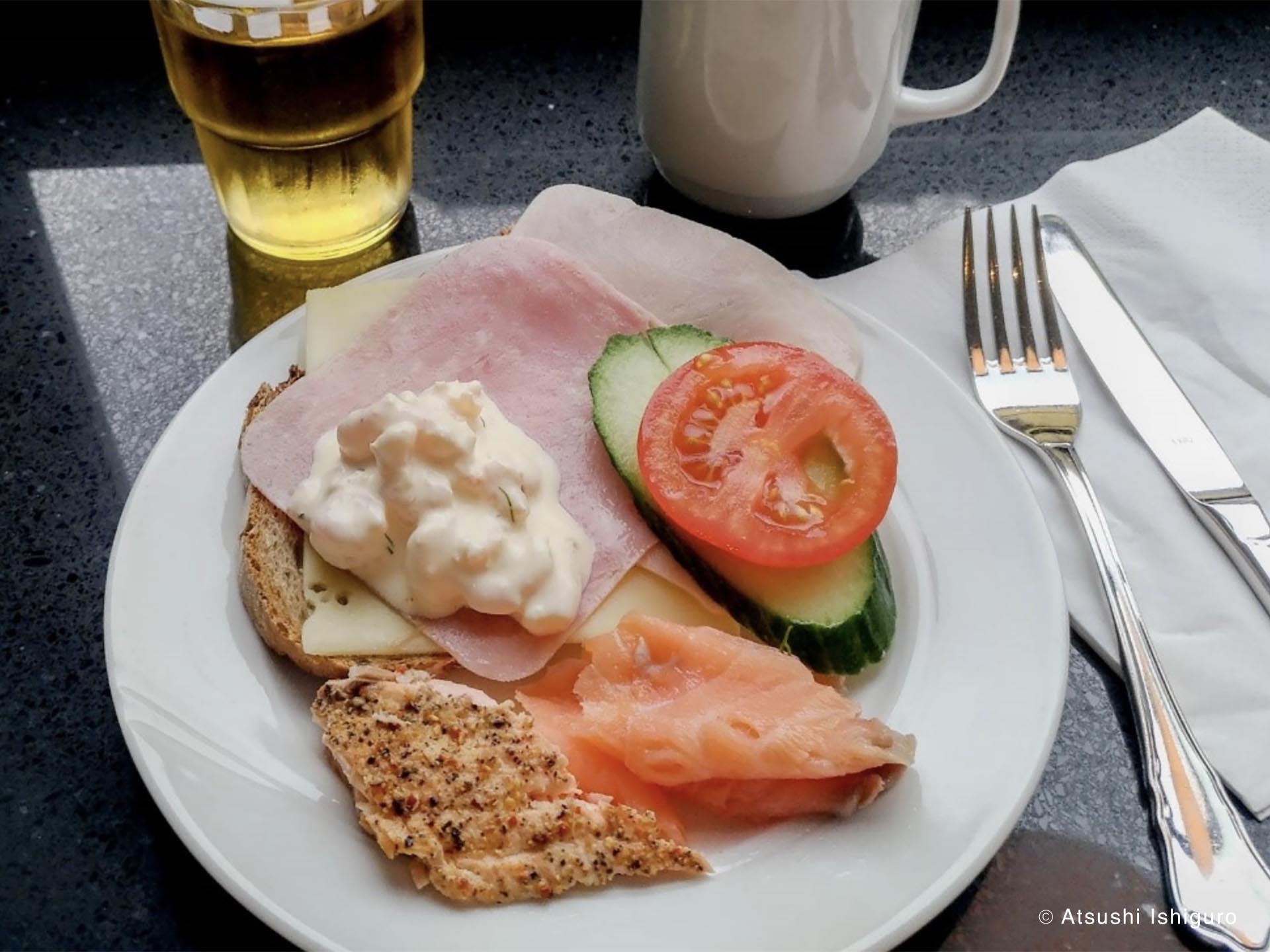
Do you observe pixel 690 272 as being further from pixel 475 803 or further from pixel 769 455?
pixel 475 803

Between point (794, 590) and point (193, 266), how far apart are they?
1234 millimetres

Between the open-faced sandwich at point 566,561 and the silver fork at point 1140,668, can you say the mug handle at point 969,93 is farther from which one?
the open-faced sandwich at point 566,561

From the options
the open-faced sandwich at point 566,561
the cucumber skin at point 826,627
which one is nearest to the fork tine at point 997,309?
the open-faced sandwich at point 566,561

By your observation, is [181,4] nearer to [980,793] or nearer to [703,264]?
[703,264]

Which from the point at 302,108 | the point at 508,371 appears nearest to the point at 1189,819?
the point at 508,371

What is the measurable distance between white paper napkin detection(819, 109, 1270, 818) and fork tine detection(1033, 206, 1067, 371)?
0.05 metres

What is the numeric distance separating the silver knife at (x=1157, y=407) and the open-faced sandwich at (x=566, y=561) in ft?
1.52

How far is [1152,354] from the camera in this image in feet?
5.96

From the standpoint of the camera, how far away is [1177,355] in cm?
186

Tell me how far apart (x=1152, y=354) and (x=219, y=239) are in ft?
5.13

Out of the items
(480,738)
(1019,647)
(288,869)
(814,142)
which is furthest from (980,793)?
(814,142)

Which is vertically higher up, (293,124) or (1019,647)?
(293,124)

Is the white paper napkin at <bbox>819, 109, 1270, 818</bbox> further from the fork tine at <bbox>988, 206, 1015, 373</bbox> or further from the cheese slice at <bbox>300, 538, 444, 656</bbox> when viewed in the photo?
the cheese slice at <bbox>300, 538, 444, 656</bbox>

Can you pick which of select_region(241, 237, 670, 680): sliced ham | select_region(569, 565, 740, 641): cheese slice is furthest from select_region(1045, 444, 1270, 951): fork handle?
select_region(241, 237, 670, 680): sliced ham
